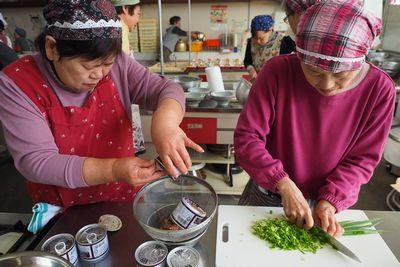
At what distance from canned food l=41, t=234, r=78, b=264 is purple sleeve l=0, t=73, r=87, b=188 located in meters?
0.15

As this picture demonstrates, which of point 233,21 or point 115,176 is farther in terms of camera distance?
point 233,21

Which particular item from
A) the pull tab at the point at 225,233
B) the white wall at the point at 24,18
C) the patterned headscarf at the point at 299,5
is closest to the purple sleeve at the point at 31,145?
the pull tab at the point at 225,233

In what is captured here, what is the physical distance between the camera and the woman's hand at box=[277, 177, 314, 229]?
3.07 ft

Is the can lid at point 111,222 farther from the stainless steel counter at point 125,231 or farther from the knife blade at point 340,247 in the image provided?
the knife blade at point 340,247

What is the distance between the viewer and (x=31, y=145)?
79cm

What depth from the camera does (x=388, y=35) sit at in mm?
4199

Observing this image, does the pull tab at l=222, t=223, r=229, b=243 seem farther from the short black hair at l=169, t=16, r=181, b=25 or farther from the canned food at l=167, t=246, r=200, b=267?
the short black hair at l=169, t=16, r=181, b=25

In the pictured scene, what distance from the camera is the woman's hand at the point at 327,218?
92 centimetres

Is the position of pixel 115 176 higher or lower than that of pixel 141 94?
lower

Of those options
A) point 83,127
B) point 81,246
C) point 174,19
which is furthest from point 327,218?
point 174,19

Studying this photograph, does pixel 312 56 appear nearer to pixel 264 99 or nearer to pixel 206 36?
pixel 264 99

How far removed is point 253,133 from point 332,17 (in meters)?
0.45

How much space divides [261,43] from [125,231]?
266 cm

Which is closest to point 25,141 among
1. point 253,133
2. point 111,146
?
point 111,146
